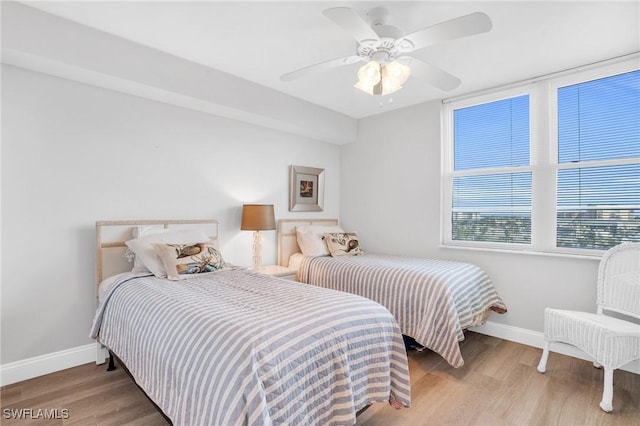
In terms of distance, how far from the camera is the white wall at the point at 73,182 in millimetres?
2238

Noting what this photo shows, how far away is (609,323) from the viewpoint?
2.18 meters

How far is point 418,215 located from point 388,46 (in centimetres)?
229

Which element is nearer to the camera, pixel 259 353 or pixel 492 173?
pixel 259 353

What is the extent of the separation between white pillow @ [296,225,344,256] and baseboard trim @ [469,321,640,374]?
1811mm

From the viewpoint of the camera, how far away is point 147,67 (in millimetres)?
2484

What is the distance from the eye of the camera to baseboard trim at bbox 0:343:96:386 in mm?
2197

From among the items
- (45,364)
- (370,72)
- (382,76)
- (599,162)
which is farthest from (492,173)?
(45,364)

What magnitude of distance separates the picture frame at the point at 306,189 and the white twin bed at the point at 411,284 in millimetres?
356

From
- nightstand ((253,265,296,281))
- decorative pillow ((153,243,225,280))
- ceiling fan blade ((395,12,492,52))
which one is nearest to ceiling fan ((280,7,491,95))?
ceiling fan blade ((395,12,492,52))

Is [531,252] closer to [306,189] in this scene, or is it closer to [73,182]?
[306,189]

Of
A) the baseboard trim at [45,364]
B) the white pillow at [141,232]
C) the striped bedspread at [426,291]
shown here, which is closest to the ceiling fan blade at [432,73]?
the striped bedspread at [426,291]

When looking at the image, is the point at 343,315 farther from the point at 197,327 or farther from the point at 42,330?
the point at 42,330

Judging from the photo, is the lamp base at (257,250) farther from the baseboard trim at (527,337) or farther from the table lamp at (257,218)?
the baseboard trim at (527,337)

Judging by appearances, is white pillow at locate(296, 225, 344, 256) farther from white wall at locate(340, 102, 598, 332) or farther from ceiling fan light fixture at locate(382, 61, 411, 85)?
ceiling fan light fixture at locate(382, 61, 411, 85)
